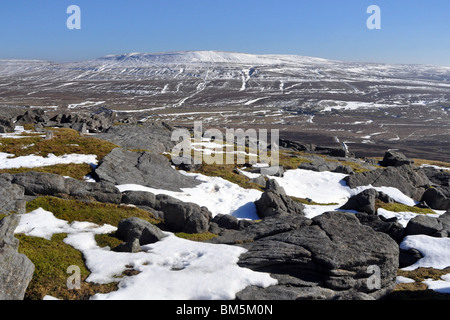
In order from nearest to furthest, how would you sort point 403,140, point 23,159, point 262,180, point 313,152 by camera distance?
point 23,159, point 262,180, point 313,152, point 403,140

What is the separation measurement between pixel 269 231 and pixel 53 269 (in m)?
10.8

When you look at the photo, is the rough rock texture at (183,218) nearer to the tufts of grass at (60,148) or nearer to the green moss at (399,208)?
the tufts of grass at (60,148)

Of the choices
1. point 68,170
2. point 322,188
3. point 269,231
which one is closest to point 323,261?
point 269,231

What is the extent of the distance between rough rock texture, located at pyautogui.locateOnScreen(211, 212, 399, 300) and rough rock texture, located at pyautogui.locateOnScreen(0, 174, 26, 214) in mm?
11928

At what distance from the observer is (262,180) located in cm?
4047

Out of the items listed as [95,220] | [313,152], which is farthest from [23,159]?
[313,152]

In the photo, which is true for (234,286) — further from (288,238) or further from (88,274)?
(88,274)

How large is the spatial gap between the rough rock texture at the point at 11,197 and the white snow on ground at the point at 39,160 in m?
9.91

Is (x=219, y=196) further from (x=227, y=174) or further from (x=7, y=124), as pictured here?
(x=7, y=124)

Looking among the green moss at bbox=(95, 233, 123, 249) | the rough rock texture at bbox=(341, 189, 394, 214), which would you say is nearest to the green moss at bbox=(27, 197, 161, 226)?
the green moss at bbox=(95, 233, 123, 249)

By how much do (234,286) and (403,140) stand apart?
16181 cm

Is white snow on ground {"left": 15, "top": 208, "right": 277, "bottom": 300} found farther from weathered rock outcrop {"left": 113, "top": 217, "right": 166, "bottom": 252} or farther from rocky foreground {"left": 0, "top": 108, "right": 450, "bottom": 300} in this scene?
rocky foreground {"left": 0, "top": 108, "right": 450, "bottom": 300}

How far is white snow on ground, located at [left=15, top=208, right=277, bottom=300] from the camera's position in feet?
43.4

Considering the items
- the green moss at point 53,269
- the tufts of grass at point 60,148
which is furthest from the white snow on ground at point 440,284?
the tufts of grass at point 60,148
